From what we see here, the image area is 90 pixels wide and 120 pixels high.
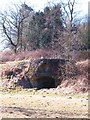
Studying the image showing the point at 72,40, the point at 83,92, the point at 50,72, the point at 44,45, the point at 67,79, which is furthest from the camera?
the point at 44,45

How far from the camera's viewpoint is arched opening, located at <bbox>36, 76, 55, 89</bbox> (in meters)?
27.7

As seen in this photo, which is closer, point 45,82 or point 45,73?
point 45,73

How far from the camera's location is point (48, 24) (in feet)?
148

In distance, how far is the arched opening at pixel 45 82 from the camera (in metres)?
27.7

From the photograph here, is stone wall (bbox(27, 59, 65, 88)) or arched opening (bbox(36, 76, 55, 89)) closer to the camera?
stone wall (bbox(27, 59, 65, 88))

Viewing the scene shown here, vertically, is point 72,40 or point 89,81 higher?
point 72,40

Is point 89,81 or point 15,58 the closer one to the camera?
point 89,81

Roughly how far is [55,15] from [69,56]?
15.7 m

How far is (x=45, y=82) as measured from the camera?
28.2 metres

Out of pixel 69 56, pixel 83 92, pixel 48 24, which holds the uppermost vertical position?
pixel 48 24

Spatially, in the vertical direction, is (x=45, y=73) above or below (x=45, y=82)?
above

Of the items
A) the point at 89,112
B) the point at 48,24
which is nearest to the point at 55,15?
the point at 48,24

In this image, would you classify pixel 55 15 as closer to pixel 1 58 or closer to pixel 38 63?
pixel 1 58

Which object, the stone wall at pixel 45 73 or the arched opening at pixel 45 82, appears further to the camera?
the arched opening at pixel 45 82
